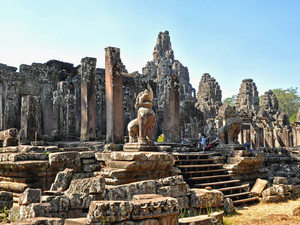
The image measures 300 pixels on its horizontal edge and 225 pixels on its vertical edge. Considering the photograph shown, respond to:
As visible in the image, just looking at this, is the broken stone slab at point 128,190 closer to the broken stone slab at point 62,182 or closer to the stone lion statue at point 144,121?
the broken stone slab at point 62,182

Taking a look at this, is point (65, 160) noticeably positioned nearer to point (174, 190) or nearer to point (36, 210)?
point (174, 190)

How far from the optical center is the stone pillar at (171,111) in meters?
12.1

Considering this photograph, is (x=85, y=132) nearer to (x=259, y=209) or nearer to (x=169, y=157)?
(x=169, y=157)

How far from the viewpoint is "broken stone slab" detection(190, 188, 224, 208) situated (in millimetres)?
5832

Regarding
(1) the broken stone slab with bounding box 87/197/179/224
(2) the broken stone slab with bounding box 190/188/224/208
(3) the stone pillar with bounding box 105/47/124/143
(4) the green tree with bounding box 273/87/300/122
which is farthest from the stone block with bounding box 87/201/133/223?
(4) the green tree with bounding box 273/87/300/122

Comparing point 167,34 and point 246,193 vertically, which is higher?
point 167,34

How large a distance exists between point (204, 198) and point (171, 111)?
21.1 feet

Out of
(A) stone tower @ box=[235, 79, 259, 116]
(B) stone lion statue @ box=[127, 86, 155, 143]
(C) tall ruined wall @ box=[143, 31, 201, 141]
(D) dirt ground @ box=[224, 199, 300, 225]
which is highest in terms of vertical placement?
(C) tall ruined wall @ box=[143, 31, 201, 141]

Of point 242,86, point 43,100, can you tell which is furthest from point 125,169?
point 242,86

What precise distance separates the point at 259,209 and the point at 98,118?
1121cm

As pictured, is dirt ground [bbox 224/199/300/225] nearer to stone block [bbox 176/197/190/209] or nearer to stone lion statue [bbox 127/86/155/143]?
stone block [bbox 176/197/190/209]

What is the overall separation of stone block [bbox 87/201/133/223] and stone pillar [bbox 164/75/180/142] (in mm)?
8475

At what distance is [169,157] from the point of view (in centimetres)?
678

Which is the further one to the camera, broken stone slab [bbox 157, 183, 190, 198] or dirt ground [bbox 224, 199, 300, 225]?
broken stone slab [bbox 157, 183, 190, 198]
